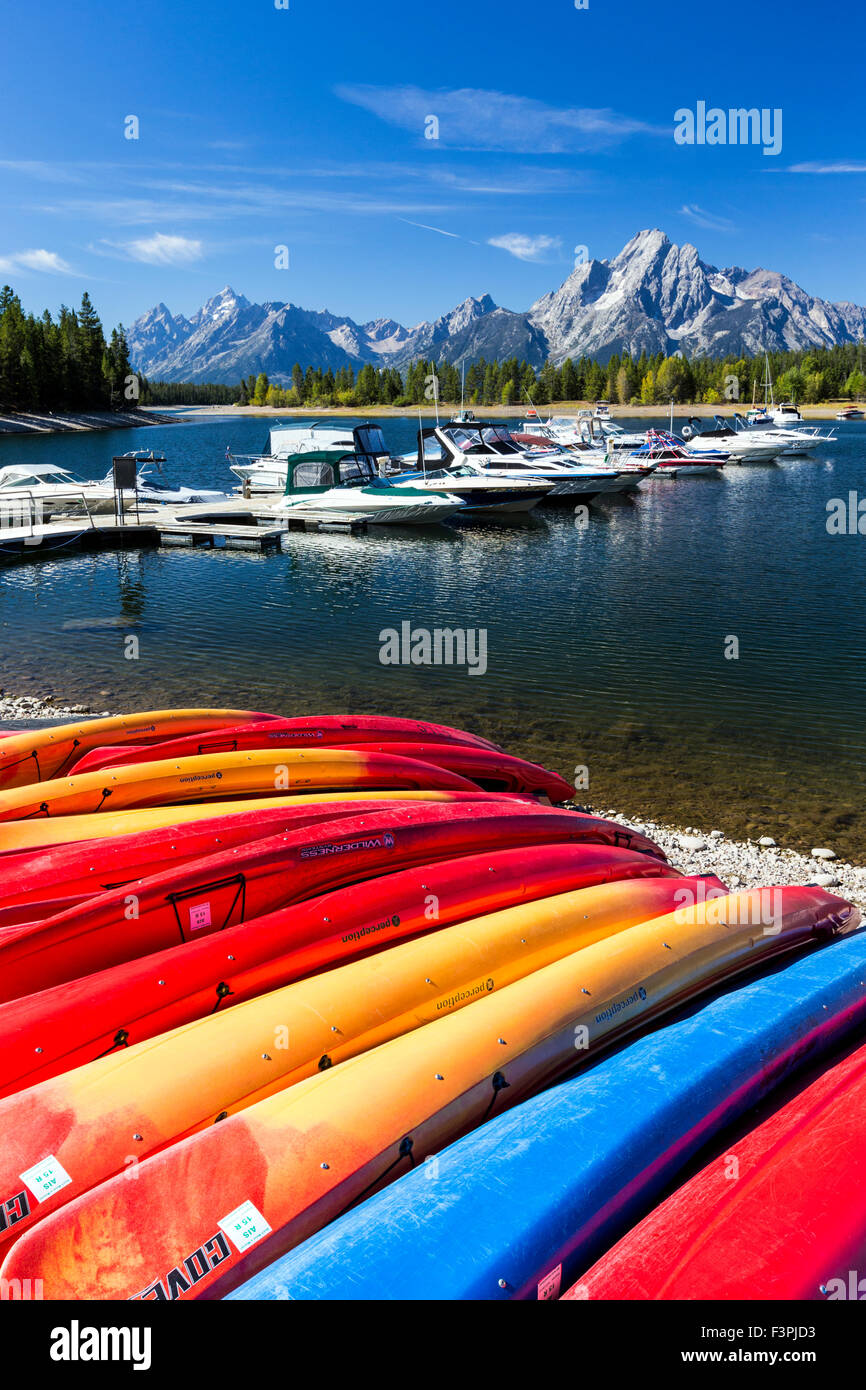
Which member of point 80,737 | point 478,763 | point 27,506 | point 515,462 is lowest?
point 478,763

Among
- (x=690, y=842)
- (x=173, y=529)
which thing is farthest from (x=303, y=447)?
(x=690, y=842)

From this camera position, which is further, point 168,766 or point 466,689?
point 466,689

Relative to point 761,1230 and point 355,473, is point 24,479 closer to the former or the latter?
point 355,473

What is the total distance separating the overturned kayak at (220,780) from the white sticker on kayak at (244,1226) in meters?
4.70

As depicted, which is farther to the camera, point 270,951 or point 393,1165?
point 270,951

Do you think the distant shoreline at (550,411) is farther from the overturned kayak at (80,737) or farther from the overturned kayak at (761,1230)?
the overturned kayak at (761,1230)

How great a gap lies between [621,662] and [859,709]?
488 centimetres

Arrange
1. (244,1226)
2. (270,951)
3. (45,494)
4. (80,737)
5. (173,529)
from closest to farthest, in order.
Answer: (244,1226) < (270,951) < (80,737) < (173,529) < (45,494)

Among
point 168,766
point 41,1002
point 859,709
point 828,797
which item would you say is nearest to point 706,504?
point 859,709

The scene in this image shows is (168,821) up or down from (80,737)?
down

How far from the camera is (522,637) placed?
2066 cm

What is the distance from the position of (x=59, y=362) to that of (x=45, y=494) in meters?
104

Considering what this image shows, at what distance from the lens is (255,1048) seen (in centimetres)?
437
